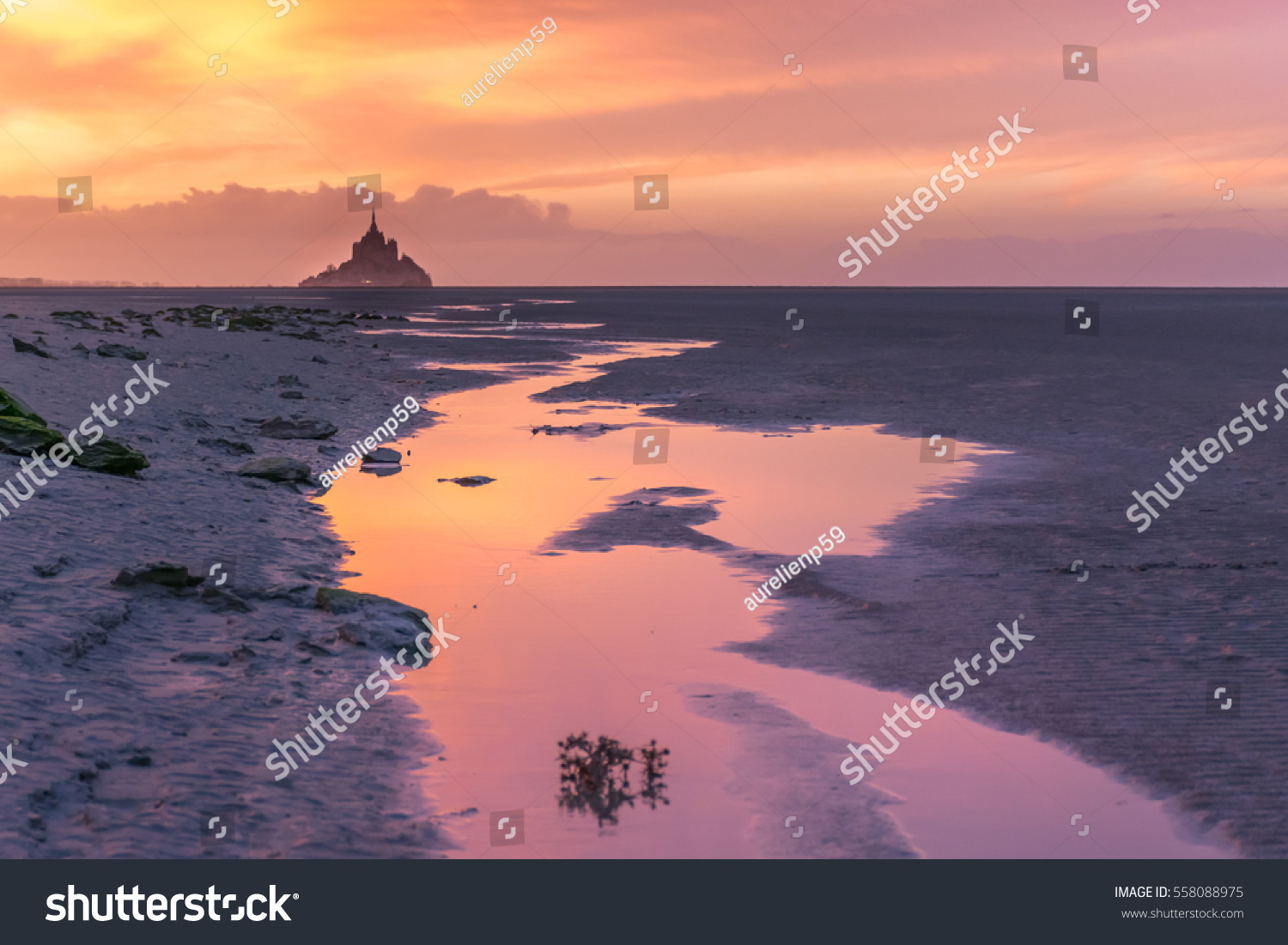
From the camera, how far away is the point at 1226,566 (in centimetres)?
1245

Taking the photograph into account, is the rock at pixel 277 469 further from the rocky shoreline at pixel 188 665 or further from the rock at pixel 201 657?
the rock at pixel 201 657

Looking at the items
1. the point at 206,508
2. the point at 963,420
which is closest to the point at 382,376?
the point at 963,420

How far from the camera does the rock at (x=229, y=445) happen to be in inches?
762

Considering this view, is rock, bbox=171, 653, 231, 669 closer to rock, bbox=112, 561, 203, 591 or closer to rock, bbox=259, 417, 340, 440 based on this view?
rock, bbox=112, 561, 203, 591

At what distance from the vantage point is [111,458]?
15219 mm

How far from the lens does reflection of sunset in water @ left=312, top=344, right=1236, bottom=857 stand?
7.03 meters

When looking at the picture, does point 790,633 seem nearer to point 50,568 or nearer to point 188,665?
point 188,665

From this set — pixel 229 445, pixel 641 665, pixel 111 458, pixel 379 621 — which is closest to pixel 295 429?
pixel 229 445

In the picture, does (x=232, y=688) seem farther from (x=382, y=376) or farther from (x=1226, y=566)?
(x=382, y=376)

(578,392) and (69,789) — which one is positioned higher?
(578,392)

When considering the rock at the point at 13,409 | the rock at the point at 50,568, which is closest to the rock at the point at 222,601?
the rock at the point at 50,568

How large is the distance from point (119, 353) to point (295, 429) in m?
10.1

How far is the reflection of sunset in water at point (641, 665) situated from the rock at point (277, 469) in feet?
2.32
